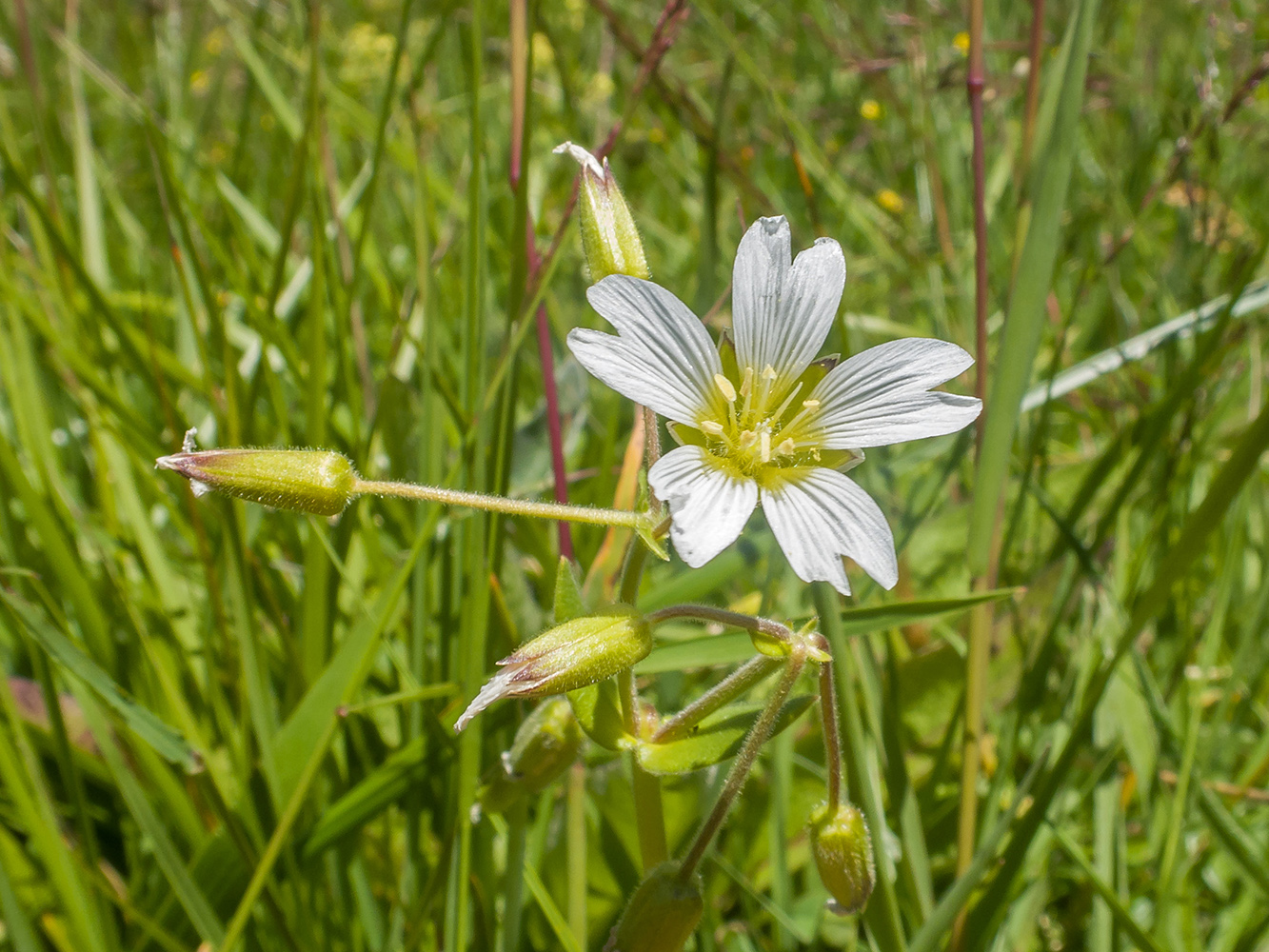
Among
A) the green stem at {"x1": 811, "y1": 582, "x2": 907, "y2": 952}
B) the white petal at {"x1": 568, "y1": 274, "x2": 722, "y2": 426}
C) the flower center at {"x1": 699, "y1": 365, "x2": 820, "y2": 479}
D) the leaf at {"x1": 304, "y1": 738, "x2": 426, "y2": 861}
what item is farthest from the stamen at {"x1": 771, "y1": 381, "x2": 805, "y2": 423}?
the leaf at {"x1": 304, "y1": 738, "x2": 426, "y2": 861}

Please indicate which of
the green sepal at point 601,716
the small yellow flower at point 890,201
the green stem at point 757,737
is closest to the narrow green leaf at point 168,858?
the green sepal at point 601,716

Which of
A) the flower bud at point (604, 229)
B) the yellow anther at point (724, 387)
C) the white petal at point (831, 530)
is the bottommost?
the white petal at point (831, 530)

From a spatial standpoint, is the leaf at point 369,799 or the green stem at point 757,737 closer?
the green stem at point 757,737

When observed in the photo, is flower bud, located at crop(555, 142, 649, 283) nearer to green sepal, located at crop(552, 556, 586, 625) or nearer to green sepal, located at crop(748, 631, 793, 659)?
green sepal, located at crop(552, 556, 586, 625)

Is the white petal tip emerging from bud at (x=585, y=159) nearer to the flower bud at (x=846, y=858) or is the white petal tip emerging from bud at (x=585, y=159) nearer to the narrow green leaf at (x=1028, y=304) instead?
the narrow green leaf at (x=1028, y=304)

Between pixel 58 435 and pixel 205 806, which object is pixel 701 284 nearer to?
pixel 205 806
